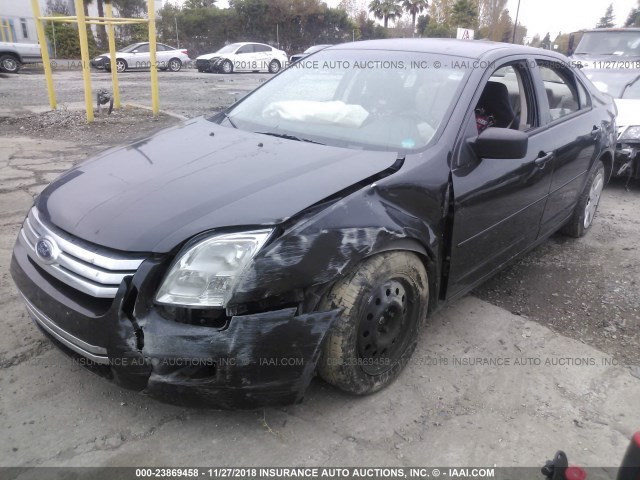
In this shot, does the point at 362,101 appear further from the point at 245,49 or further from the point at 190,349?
the point at 245,49

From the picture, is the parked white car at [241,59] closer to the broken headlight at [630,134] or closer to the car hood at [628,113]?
the car hood at [628,113]

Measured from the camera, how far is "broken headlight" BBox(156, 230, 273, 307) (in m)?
1.89

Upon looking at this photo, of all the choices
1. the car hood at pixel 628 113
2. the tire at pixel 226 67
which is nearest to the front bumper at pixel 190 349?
the car hood at pixel 628 113

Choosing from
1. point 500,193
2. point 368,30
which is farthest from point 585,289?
point 368,30

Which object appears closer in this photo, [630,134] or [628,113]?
[630,134]

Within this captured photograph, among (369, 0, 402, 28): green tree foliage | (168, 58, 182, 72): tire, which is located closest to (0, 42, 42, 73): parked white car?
(168, 58, 182, 72): tire

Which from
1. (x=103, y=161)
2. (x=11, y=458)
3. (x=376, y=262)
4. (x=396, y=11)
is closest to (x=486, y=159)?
(x=376, y=262)

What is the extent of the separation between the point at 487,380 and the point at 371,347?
2.41ft

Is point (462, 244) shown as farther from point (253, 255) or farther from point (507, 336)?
point (253, 255)

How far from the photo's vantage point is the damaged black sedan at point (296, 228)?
1.91 m

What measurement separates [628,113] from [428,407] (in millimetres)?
5510

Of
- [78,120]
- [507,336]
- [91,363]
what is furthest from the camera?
[78,120]

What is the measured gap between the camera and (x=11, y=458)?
200cm

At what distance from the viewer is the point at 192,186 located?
2.21m
